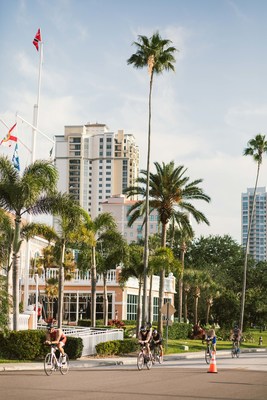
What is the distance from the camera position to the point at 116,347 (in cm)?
3747

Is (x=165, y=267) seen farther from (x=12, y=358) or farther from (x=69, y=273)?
(x=69, y=273)

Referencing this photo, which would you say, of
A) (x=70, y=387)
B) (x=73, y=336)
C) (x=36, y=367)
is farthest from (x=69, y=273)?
(x=70, y=387)

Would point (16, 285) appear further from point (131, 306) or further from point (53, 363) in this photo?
point (131, 306)

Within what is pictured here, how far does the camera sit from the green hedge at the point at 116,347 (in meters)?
36.1

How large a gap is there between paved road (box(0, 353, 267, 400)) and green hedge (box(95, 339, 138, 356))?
1022 centimetres

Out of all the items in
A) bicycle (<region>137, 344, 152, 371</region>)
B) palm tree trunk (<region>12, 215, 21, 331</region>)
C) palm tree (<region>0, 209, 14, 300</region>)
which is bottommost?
bicycle (<region>137, 344, 152, 371</region>)

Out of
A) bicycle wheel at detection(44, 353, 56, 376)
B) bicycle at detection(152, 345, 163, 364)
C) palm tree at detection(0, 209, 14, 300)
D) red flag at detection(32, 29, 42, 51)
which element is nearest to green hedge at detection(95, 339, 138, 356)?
bicycle at detection(152, 345, 163, 364)

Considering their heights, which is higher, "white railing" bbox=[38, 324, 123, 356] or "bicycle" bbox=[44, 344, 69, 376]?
"bicycle" bbox=[44, 344, 69, 376]

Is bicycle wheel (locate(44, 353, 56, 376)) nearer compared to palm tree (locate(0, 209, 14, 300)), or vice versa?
bicycle wheel (locate(44, 353, 56, 376))

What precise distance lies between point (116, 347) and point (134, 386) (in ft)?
60.0

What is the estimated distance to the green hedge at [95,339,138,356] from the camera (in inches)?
1420

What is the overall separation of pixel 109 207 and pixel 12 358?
551 feet

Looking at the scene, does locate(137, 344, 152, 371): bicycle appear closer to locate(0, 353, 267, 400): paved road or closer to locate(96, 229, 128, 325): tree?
locate(0, 353, 267, 400): paved road

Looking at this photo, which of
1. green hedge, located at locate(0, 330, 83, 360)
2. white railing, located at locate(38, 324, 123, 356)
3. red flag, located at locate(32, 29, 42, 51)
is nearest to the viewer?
green hedge, located at locate(0, 330, 83, 360)
